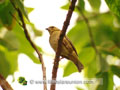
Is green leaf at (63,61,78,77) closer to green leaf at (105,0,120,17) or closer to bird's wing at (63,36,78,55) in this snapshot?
bird's wing at (63,36,78,55)

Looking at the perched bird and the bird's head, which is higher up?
the bird's head

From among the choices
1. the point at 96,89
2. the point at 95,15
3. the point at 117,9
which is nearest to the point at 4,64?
the point at 96,89

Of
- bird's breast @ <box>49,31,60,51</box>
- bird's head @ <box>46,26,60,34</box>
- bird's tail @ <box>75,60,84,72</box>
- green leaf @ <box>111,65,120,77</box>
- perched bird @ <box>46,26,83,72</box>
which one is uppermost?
bird's head @ <box>46,26,60,34</box>

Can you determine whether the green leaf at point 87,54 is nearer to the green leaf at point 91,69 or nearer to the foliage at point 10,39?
the green leaf at point 91,69

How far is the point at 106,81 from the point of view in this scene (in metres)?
3.25

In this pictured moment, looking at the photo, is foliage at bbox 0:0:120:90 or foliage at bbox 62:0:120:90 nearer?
foliage at bbox 0:0:120:90

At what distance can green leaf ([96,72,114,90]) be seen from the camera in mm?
3246

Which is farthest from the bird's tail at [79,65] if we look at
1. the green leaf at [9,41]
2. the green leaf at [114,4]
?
the green leaf at [114,4]

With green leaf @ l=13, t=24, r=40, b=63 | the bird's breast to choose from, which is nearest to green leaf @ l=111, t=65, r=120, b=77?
the bird's breast

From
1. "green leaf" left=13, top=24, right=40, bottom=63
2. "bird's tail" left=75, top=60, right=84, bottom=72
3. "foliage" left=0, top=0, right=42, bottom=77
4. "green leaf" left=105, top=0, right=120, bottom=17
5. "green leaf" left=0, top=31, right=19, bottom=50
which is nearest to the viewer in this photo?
"green leaf" left=105, top=0, right=120, bottom=17

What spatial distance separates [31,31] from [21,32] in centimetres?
62

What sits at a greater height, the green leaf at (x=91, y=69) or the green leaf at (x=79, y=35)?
the green leaf at (x=79, y=35)

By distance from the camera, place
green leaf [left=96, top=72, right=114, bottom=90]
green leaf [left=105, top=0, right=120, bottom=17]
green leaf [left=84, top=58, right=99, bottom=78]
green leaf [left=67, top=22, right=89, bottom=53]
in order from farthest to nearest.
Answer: green leaf [left=67, top=22, right=89, bottom=53], green leaf [left=84, top=58, right=99, bottom=78], green leaf [left=96, top=72, right=114, bottom=90], green leaf [left=105, top=0, right=120, bottom=17]

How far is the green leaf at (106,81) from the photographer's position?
325 centimetres
